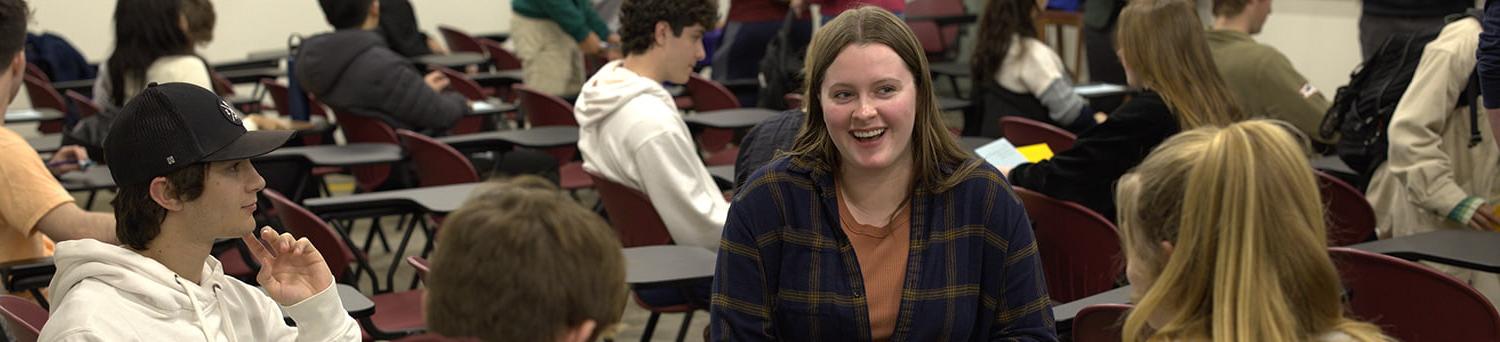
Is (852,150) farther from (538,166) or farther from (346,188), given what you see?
(346,188)

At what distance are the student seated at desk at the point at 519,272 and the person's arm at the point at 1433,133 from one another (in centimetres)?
275

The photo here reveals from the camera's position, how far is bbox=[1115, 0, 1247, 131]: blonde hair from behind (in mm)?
3379

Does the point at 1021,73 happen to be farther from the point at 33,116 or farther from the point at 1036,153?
the point at 33,116

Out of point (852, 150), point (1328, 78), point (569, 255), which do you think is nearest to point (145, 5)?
point (852, 150)

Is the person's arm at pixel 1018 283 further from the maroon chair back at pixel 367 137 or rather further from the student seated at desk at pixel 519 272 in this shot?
the maroon chair back at pixel 367 137

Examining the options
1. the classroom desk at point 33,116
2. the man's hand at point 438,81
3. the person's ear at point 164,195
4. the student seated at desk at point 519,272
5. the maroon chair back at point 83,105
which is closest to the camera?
the student seated at desk at point 519,272

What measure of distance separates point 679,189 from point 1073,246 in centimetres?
90

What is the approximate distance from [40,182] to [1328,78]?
6076 millimetres

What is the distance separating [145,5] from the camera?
15.1 feet

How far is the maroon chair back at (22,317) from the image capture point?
2314mm

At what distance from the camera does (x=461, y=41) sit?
29.2ft

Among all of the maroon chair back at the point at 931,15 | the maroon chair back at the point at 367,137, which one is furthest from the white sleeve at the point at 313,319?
the maroon chair back at the point at 931,15

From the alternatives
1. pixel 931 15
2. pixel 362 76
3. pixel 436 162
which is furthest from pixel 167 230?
pixel 931 15

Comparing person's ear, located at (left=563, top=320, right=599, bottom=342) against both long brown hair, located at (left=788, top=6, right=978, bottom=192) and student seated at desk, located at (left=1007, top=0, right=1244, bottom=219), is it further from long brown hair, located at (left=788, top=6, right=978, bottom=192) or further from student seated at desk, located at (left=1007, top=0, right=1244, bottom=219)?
student seated at desk, located at (left=1007, top=0, right=1244, bottom=219)
